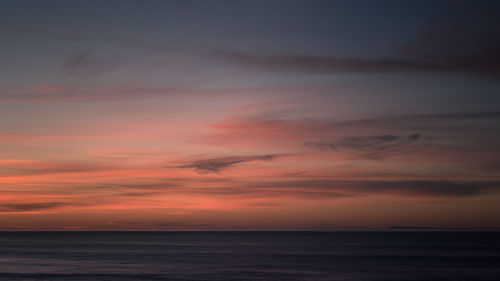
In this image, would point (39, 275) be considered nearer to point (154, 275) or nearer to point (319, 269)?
point (154, 275)

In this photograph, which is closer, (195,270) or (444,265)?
(195,270)

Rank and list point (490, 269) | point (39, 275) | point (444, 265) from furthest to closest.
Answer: point (444, 265) < point (490, 269) < point (39, 275)

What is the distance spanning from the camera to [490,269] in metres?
70.6

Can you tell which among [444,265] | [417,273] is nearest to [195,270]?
[417,273]

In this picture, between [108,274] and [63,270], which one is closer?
[108,274]

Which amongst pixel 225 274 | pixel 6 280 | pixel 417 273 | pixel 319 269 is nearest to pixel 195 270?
pixel 225 274

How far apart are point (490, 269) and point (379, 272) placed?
16.2m

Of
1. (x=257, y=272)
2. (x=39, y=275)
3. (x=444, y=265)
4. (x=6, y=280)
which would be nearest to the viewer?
(x=6, y=280)

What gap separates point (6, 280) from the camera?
2168 inches

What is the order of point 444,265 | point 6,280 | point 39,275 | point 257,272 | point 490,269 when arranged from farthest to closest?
point 444,265
point 490,269
point 257,272
point 39,275
point 6,280

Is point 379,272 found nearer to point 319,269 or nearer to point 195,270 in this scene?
point 319,269

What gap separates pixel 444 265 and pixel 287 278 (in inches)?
1237

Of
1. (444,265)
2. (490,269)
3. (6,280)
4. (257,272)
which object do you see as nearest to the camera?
(6,280)

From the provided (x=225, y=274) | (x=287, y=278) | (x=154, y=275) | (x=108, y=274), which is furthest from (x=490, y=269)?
(x=108, y=274)
